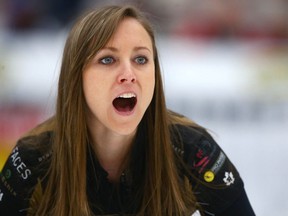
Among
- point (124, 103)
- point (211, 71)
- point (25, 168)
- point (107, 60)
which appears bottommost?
point (25, 168)

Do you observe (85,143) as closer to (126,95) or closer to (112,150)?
(112,150)

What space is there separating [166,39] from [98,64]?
2340 millimetres

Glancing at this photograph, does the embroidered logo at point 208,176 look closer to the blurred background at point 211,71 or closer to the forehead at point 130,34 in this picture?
the forehead at point 130,34

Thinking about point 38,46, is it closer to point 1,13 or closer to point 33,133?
point 1,13

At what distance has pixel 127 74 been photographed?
61.1 inches

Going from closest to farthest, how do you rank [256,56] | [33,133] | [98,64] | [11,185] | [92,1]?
[98,64], [11,185], [33,133], [256,56], [92,1]

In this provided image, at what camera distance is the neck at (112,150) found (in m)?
1.76

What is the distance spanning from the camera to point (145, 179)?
1.78 m

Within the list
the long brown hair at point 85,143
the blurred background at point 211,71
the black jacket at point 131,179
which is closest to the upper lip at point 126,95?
the long brown hair at point 85,143

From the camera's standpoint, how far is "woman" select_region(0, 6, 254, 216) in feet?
5.23

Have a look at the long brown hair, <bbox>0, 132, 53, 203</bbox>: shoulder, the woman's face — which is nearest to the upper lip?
the woman's face

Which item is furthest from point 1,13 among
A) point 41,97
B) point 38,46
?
point 41,97

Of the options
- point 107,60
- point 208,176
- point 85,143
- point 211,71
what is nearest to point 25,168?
point 85,143

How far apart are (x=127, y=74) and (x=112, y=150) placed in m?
0.33
